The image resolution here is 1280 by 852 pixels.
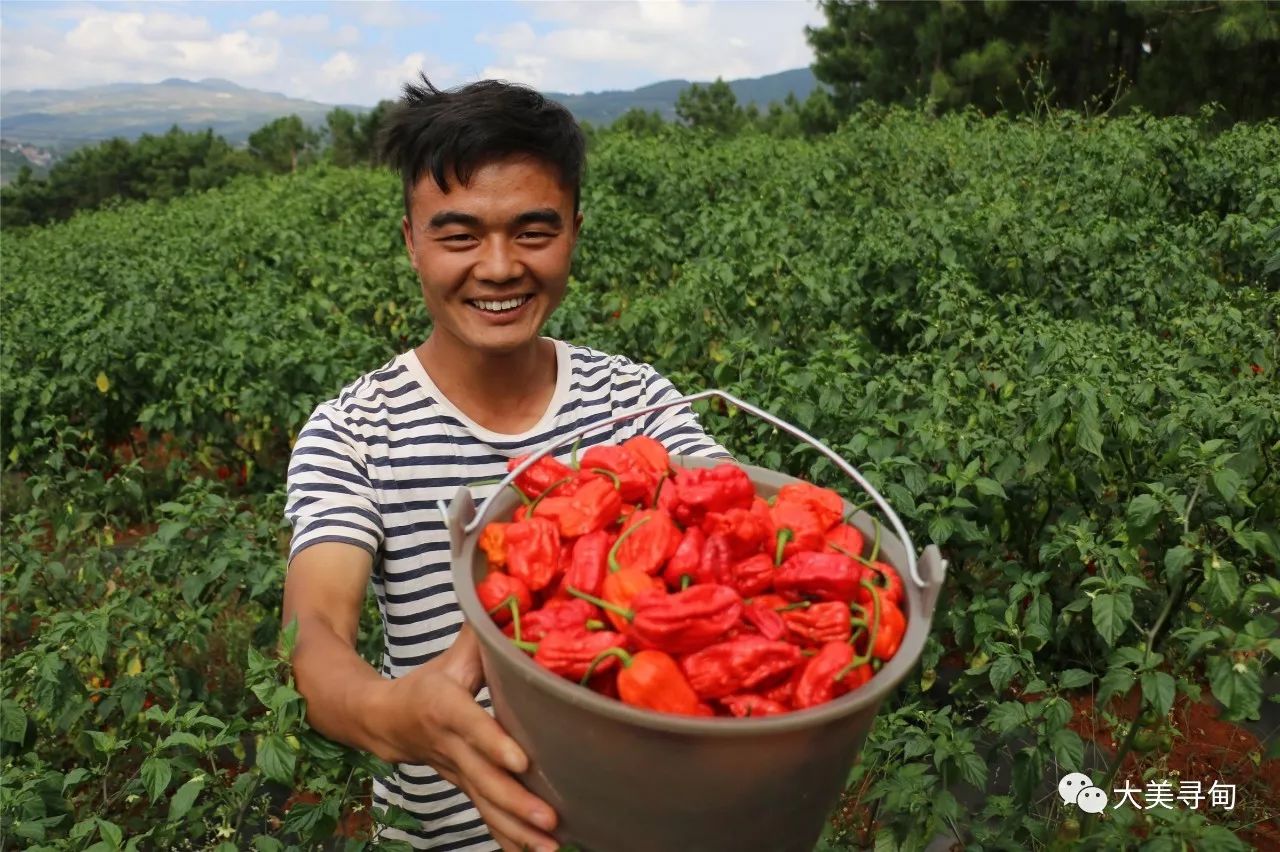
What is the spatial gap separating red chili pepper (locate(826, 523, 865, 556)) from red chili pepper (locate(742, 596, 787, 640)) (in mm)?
123

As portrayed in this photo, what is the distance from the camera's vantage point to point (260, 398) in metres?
4.41

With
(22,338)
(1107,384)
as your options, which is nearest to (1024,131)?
(1107,384)

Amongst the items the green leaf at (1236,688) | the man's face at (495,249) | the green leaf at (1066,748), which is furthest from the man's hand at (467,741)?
the green leaf at (1236,688)

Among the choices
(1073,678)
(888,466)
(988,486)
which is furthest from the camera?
(888,466)

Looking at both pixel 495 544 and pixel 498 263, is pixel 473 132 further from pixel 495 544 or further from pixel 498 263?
pixel 495 544

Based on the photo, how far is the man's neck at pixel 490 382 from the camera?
1.77 m

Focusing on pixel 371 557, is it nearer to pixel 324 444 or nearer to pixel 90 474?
pixel 324 444

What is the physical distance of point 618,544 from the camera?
111 centimetres

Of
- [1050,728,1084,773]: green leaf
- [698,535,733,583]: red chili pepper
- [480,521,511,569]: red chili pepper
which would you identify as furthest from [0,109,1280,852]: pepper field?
[698,535,733,583]: red chili pepper

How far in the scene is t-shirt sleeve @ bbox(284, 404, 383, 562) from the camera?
58.0 inches

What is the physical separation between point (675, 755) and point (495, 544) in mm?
343

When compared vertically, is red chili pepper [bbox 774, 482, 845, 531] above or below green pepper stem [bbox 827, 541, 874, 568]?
above

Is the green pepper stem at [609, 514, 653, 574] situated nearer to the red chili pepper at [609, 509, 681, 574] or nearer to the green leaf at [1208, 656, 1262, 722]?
the red chili pepper at [609, 509, 681, 574]

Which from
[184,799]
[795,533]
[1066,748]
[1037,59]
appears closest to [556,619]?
[795,533]
